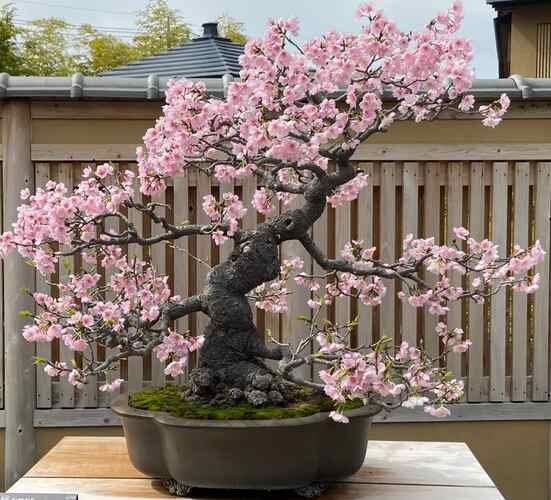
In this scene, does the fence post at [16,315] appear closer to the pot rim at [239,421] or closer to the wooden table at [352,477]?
the wooden table at [352,477]

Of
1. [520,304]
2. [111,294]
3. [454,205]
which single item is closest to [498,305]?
[520,304]

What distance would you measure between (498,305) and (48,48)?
19.7m

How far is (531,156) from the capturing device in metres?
3.38

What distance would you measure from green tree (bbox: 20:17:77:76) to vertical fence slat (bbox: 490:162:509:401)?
59.3 feet

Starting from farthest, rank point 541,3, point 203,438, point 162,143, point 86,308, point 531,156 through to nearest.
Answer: point 541,3, point 531,156, point 86,308, point 162,143, point 203,438

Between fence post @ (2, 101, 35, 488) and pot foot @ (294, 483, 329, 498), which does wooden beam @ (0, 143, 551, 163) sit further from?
pot foot @ (294, 483, 329, 498)

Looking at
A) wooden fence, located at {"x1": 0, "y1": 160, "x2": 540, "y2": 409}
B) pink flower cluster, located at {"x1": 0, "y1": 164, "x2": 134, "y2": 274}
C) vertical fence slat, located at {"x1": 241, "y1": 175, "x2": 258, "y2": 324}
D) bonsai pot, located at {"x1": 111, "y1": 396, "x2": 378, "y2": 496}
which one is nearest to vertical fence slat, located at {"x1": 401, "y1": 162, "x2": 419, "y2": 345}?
wooden fence, located at {"x1": 0, "y1": 160, "x2": 540, "y2": 409}

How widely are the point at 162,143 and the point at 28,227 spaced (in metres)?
0.34

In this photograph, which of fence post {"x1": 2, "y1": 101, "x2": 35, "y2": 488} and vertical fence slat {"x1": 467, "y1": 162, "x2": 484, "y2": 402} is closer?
fence post {"x1": 2, "y1": 101, "x2": 35, "y2": 488}

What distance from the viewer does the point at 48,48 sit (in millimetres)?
21219

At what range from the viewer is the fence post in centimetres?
322

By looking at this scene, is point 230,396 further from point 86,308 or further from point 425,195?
point 425,195

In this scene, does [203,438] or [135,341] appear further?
[135,341]

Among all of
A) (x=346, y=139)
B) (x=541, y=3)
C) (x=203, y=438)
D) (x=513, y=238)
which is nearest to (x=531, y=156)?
(x=513, y=238)
